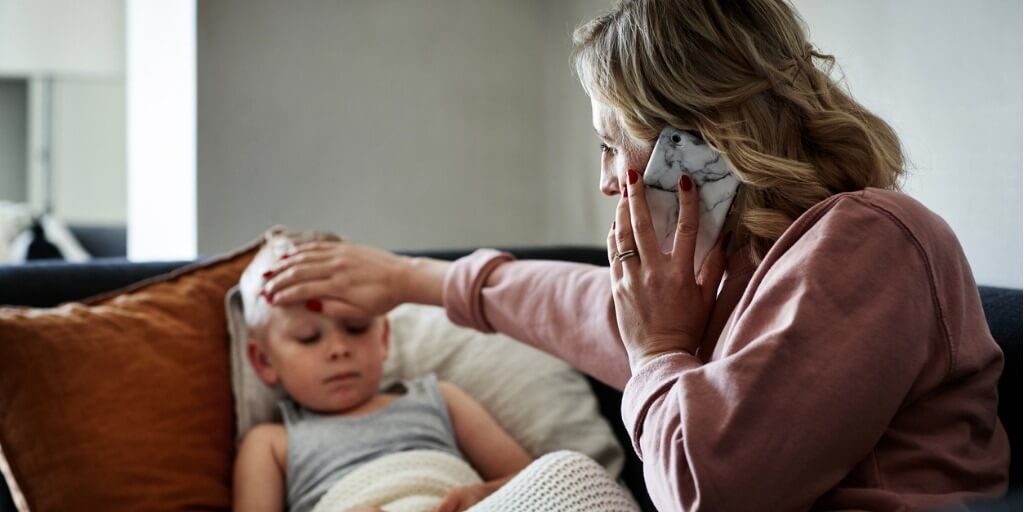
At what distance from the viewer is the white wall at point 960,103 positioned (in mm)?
1218

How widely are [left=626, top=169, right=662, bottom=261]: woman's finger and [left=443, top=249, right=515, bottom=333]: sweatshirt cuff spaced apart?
478 millimetres

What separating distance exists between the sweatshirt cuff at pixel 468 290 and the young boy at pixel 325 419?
220mm

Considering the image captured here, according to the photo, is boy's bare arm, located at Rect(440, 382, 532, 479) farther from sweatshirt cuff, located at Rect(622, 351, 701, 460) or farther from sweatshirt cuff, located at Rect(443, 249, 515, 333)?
sweatshirt cuff, located at Rect(622, 351, 701, 460)

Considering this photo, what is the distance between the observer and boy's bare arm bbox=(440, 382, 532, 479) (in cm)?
169


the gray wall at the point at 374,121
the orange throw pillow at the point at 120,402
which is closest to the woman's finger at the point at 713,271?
the orange throw pillow at the point at 120,402

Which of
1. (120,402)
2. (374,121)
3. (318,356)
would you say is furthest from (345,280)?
(374,121)

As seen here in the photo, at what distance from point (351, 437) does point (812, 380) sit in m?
0.97

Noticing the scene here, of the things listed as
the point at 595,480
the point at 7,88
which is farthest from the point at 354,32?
the point at 7,88

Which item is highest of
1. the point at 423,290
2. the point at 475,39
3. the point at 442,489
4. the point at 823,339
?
the point at 475,39

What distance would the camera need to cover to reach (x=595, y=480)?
1.20 m

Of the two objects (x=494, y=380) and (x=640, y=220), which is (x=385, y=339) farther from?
(x=640, y=220)

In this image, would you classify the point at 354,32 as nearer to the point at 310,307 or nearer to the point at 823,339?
the point at 310,307

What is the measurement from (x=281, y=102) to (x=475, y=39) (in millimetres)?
525

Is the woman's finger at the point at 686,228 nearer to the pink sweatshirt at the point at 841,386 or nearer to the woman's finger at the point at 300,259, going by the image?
the pink sweatshirt at the point at 841,386
